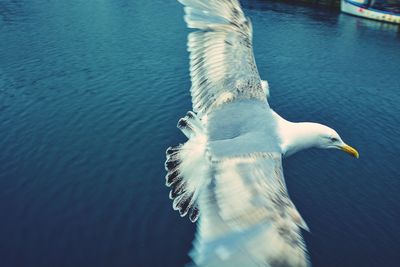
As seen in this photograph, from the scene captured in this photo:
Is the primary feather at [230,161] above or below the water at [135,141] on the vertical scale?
above

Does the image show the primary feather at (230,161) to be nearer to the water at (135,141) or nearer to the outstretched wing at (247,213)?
the outstretched wing at (247,213)

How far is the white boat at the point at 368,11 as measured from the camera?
3838cm

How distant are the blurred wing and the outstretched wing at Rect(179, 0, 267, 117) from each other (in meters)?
2.20

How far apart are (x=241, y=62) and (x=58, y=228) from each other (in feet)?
22.9

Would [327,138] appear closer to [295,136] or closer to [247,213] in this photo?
[295,136]

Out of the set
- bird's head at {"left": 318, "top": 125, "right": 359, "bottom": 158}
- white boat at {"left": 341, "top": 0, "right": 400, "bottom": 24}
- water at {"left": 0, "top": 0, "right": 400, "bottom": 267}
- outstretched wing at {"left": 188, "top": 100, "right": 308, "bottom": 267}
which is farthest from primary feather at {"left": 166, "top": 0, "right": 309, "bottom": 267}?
white boat at {"left": 341, "top": 0, "right": 400, "bottom": 24}

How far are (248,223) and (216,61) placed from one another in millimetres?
3444

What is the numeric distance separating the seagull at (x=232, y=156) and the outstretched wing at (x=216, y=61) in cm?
2

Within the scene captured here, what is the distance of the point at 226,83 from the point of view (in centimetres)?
557

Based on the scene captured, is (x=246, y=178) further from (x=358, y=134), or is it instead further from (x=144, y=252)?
(x=358, y=134)

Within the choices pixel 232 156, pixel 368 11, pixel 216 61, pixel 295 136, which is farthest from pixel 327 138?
pixel 368 11

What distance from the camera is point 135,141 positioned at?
1312cm

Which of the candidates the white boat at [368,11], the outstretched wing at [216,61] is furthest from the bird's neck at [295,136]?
the white boat at [368,11]

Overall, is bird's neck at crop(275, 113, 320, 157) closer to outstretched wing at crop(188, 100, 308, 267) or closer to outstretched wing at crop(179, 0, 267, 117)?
outstretched wing at crop(188, 100, 308, 267)
